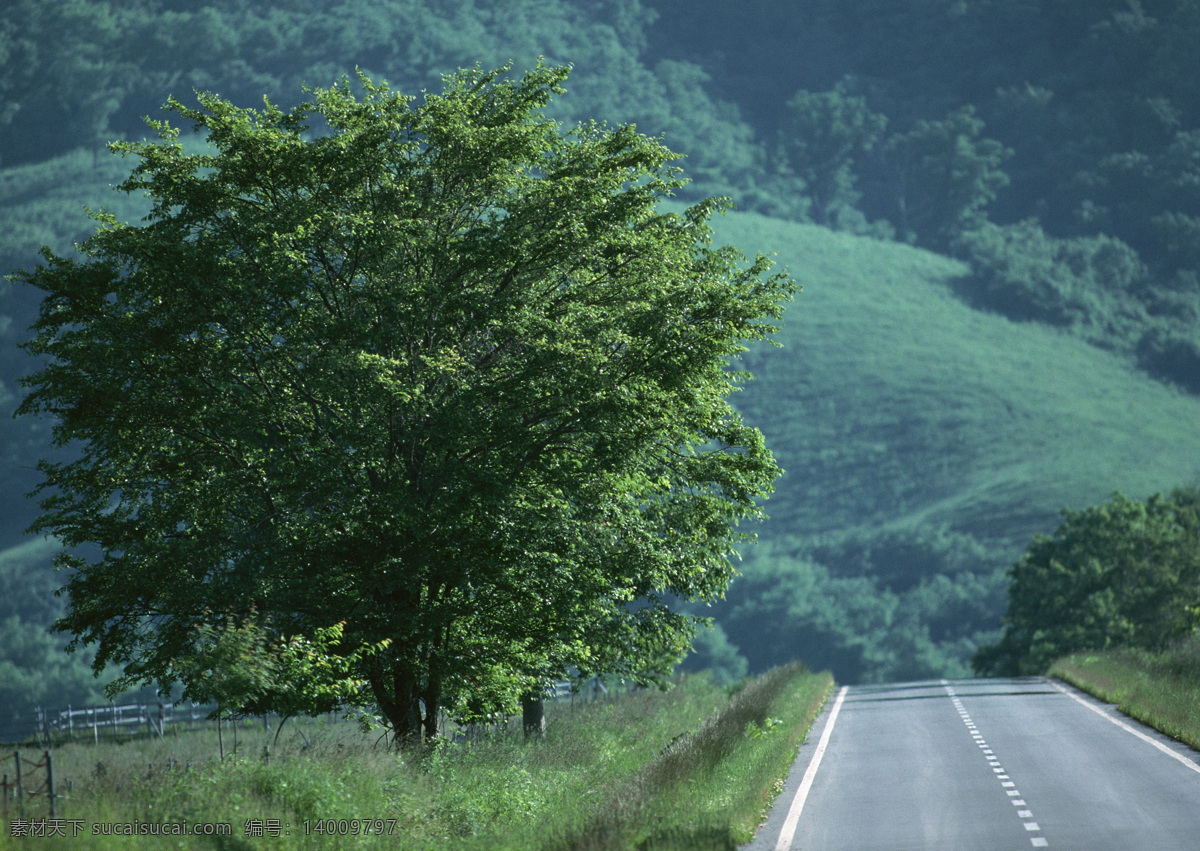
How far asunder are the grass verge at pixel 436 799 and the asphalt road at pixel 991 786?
90 centimetres

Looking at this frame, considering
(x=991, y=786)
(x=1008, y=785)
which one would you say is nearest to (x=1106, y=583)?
(x=1008, y=785)

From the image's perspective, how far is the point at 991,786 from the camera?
19547mm

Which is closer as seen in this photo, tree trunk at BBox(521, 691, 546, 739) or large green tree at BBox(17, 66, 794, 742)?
large green tree at BBox(17, 66, 794, 742)

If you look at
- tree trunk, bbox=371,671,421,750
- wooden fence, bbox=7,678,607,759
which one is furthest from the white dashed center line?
wooden fence, bbox=7,678,607,759

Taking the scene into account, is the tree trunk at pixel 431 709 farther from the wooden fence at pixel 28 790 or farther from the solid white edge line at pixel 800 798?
the wooden fence at pixel 28 790

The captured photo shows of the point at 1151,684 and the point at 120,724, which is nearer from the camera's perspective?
the point at 1151,684

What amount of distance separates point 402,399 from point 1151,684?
23.6 meters

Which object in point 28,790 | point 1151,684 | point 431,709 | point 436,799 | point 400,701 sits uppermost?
point 28,790

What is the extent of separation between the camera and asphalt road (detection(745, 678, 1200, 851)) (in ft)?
49.8

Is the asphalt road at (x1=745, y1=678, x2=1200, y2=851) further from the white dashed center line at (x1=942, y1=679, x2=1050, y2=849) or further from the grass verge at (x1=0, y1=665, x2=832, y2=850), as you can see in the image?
the grass verge at (x1=0, y1=665, x2=832, y2=850)

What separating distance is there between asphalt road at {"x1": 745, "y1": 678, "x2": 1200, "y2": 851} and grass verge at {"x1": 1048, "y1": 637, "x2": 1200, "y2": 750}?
0.45 m

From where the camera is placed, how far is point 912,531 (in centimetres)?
18612

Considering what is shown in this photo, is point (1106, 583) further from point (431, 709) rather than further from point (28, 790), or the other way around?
point (28, 790)

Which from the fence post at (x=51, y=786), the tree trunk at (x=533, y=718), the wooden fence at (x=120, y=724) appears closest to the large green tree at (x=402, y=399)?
the tree trunk at (x=533, y=718)
